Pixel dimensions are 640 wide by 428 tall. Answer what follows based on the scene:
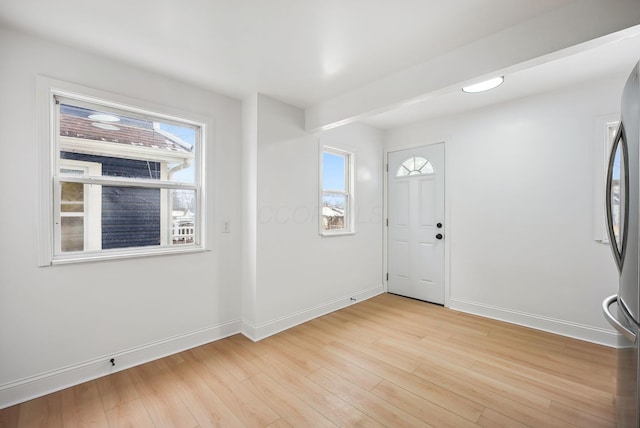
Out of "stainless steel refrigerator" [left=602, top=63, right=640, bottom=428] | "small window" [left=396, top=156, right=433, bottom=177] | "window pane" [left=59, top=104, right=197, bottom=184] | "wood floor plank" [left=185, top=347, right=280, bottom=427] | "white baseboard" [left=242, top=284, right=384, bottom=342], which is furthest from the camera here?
"small window" [left=396, top=156, right=433, bottom=177]

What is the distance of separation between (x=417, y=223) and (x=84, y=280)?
3.79 meters

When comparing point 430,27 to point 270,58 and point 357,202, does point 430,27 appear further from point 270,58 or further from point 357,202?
point 357,202

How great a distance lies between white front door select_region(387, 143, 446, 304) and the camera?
385cm

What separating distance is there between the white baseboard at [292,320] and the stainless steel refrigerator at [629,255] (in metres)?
2.54

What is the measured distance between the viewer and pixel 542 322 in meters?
3.00

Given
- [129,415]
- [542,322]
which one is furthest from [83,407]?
[542,322]

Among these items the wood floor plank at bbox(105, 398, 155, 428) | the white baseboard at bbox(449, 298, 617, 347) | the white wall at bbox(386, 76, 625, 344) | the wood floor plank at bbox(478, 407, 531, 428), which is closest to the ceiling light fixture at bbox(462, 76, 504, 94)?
the white wall at bbox(386, 76, 625, 344)

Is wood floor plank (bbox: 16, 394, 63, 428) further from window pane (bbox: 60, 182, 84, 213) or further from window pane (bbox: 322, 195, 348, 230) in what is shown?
window pane (bbox: 322, 195, 348, 230)

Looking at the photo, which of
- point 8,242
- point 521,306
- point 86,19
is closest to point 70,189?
point 8,242

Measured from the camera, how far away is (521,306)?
10.3 feet

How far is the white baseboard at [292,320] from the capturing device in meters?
2.87

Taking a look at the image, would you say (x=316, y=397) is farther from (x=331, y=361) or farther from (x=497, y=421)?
(x=497, y=421)

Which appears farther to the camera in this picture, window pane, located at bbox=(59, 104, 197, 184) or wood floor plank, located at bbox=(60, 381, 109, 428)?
window pane, located at bbox=(59, 104, 197, 184)

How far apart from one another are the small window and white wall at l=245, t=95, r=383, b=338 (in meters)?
0.63
